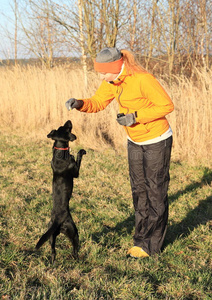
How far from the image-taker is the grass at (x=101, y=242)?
92.0 inches

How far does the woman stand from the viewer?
8.52ft

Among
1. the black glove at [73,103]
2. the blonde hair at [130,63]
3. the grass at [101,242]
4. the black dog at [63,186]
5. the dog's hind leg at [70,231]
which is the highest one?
the blonde hair at [130,63]

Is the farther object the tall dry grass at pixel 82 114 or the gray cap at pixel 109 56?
the tall dry grass at pixel 82 114

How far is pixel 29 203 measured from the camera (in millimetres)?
4184

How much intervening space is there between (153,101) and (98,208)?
2.00 m

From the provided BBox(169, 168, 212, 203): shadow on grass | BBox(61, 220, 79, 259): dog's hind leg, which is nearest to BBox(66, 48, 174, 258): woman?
BBox(61, 220, 79, 259): dog's hind leg

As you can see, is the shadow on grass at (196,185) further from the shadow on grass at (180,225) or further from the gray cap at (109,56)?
the gray cap at (109,56)

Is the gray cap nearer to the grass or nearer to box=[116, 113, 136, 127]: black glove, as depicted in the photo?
box=[116, 113, 136, 127]: black glove

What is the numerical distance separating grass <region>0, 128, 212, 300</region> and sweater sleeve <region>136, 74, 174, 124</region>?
134 cm

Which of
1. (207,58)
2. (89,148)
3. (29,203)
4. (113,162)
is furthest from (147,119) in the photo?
(207,58)

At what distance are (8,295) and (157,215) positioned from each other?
147cm

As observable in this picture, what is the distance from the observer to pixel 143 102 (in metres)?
2.70

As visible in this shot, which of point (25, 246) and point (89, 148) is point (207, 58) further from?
point (25, 246)

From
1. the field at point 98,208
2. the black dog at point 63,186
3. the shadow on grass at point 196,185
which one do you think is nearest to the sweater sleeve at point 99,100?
the black dog at point 63,186
